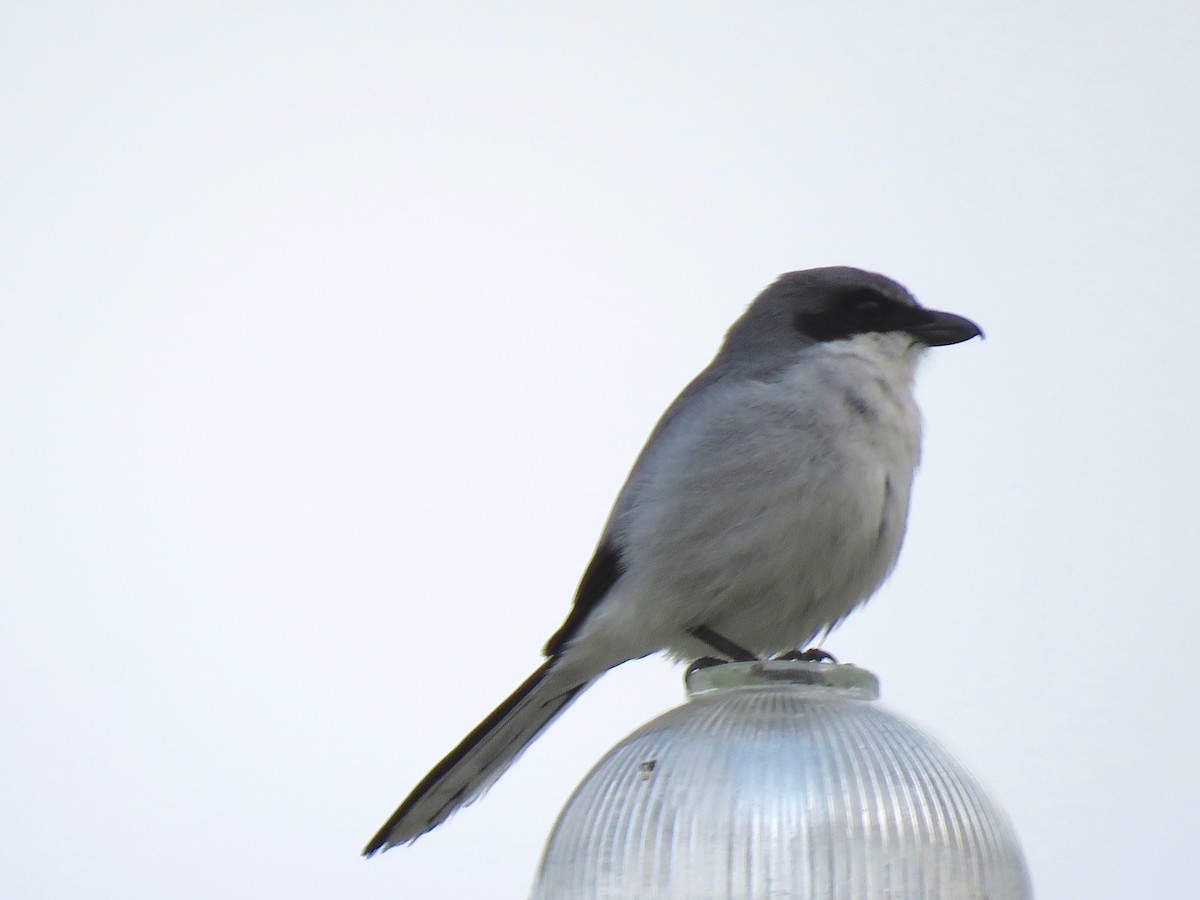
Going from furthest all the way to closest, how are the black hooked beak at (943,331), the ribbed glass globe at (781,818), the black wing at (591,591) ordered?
1. the black hooked beak at (943,331)
2. the black wing at (591,591)
3. the ribbed glass globe at (781,818)

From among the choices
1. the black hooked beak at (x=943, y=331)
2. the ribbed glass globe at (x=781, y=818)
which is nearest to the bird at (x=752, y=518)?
the black hooked beak at (x=943, y=331)

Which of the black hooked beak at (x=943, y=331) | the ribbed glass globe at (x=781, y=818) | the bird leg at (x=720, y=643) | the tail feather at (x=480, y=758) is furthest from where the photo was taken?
the black hooked beak at (x=943, y=331)

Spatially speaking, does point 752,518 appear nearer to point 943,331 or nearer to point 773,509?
point 773,509

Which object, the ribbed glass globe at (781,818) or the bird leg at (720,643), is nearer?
the ribbed glass globe at (781,818)

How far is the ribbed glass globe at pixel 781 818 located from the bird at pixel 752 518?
0.94m

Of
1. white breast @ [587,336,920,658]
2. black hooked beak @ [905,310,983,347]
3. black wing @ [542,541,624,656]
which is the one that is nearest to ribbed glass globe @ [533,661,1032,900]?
white breast @ [587,336,920,658]

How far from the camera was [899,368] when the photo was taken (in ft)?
11.8

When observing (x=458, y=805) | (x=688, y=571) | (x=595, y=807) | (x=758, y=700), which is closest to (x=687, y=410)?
(x=688, y=571)

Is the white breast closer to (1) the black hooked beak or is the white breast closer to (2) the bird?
(2) the bird

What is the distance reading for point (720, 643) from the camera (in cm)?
341

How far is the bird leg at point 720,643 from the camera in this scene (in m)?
3.39

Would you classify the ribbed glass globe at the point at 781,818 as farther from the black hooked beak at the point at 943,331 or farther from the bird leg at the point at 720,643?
the black hooked beak at the point at 943,331

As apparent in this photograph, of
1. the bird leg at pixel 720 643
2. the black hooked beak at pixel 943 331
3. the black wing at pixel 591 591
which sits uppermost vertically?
the black hooked beak at pixel 943 331

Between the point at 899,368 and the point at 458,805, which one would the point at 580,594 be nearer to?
the point at 458,805
